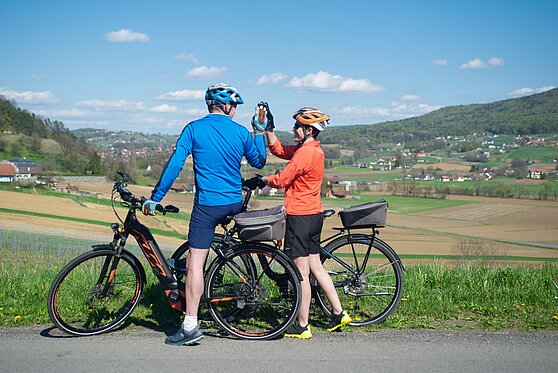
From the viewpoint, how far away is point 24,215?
38.5 metres

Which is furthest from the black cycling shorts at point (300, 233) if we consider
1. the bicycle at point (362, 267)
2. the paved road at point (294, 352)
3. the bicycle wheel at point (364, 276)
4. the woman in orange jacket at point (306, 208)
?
the paved road at point (294, 352)

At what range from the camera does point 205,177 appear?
4871 millimetres

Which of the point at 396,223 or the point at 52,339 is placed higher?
the point at 52,339

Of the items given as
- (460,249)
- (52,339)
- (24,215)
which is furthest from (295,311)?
(24,215)

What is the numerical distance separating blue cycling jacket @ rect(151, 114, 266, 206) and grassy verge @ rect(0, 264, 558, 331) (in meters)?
1.29

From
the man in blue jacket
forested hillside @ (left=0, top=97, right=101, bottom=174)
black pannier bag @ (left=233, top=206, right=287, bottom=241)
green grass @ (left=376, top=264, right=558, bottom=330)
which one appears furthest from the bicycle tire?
forested hillside @ (left=0, top=97, right=101, bottom=174)

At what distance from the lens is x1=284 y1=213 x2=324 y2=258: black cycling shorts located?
5027 millimetres

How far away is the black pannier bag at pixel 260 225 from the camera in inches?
192

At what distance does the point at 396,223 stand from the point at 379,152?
72.3 metres

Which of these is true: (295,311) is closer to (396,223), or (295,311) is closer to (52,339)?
(52,339)

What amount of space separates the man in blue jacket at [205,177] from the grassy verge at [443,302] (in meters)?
0.64

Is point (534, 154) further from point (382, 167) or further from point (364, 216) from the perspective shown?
point (364, 216)

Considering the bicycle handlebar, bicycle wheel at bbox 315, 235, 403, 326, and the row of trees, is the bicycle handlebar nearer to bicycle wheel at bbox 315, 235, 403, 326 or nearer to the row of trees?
bicycle wheel at bbox 315, 235, 403, 326

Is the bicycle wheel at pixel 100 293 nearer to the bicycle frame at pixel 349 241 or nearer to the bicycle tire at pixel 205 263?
the bicycle tire at pixel 205 263
